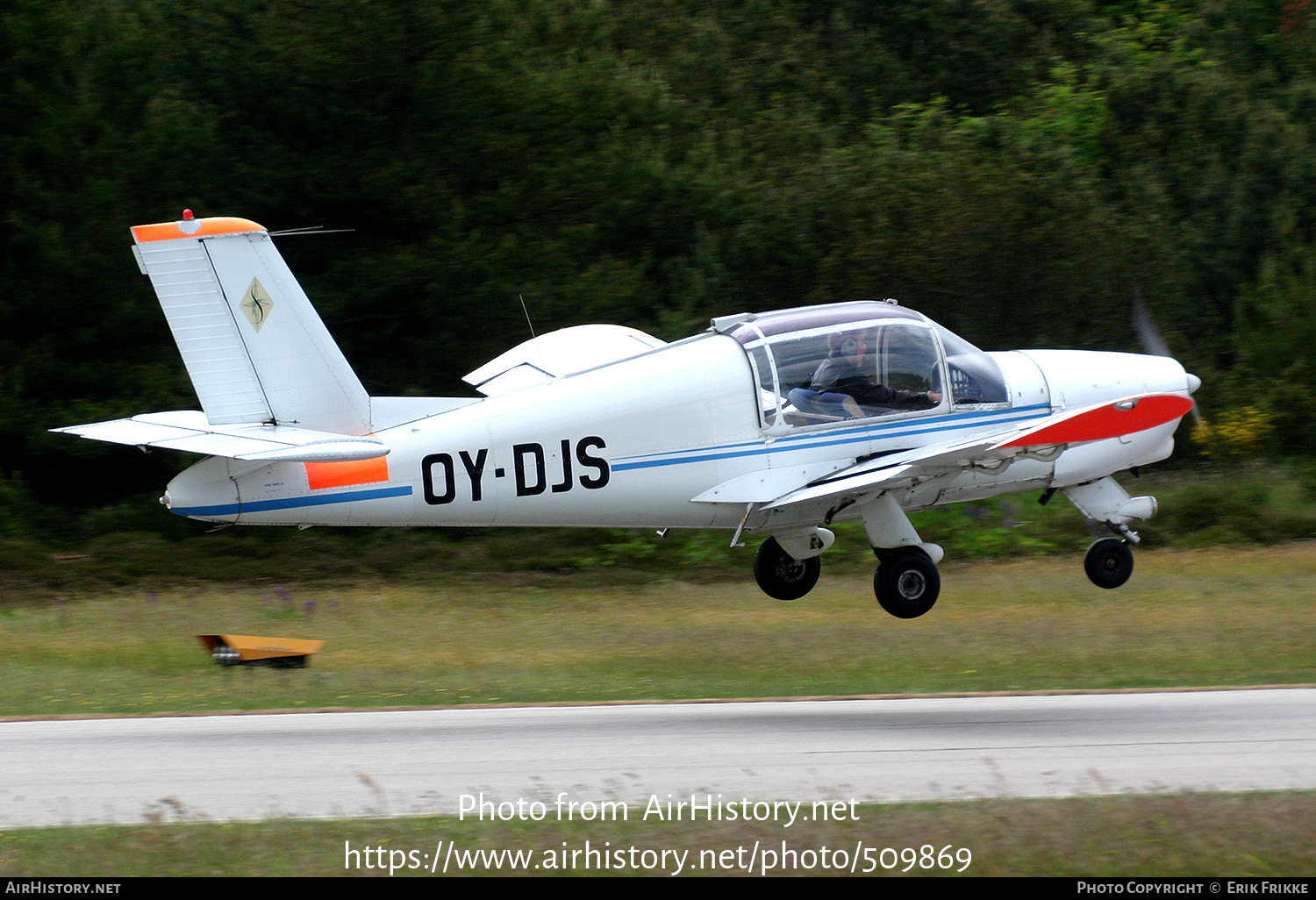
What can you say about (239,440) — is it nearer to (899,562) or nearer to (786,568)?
(786,568)

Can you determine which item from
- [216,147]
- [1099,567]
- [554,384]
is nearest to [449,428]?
[554,384]

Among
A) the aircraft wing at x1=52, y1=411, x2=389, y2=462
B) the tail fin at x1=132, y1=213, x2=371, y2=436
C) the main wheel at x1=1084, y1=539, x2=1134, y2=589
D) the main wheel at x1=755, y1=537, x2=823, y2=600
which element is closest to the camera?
the aircraft wing at x1=52, y1=411, x2=389, y2=462

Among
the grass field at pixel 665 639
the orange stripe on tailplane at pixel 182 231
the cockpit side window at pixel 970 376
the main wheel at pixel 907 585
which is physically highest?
the orange stripe on tailplane at pixel 182 231

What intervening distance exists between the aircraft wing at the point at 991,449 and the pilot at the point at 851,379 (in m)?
0.45

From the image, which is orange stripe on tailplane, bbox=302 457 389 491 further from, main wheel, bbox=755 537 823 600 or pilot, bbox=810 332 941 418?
main wheel, bbox=755 537 823 600

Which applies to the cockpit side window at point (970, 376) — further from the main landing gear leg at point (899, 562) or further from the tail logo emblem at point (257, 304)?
the tail logo emblem at point (257, 304)

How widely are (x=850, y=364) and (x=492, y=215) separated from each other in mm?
14475

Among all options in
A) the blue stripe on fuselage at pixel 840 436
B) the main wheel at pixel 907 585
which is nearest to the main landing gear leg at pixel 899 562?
the main wheel at pixel 907 585

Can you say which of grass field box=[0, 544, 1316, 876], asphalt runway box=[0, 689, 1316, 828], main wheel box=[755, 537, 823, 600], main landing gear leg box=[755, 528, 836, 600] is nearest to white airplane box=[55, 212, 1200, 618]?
main landing gear leg box=[755, 528, 836, 600]

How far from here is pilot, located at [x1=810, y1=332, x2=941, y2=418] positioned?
444 inches

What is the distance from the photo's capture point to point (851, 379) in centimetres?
1135

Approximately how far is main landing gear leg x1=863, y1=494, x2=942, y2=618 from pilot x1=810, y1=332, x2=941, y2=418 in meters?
0.78

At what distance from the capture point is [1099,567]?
1209 cm

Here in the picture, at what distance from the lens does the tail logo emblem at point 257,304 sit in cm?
1082
